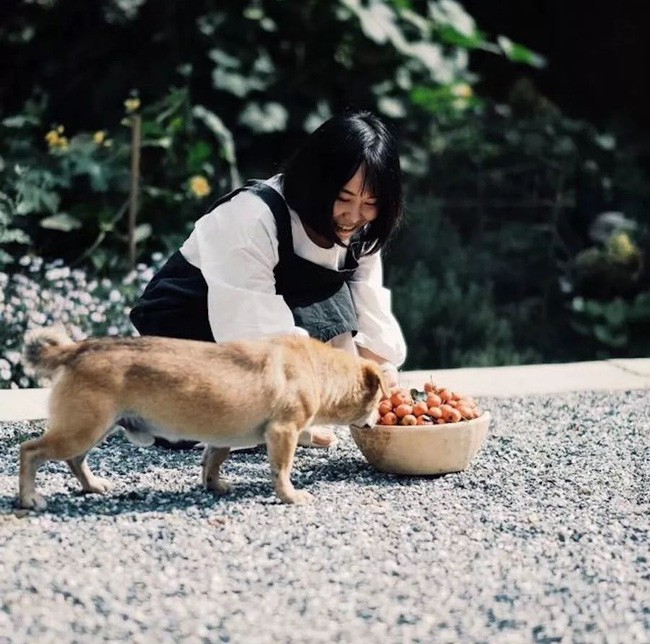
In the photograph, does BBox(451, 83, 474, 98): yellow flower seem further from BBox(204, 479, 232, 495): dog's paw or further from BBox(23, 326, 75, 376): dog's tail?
BBox(23, 326, 75, 376): dog's tail

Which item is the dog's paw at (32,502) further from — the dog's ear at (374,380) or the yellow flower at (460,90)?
the yellow flower at (460,90)

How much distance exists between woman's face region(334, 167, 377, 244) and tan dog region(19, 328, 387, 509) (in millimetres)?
480

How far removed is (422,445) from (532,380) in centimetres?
193

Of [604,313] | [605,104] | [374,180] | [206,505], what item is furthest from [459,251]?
[206,505]

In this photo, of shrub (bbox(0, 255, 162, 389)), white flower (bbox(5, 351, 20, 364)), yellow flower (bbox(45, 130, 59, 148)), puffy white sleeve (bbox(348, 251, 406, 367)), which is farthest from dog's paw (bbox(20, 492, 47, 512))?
yellow flower (bbox(45, 130, 59, 148))

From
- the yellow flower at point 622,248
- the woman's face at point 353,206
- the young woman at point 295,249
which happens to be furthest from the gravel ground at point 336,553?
the yellow flower at point 622,248

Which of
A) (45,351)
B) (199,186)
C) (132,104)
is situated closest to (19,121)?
(132,104)

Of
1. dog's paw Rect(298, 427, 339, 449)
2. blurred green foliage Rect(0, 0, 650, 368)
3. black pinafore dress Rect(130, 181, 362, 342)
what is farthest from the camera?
blurred green foliage Rect(0, 0, 650, 368)

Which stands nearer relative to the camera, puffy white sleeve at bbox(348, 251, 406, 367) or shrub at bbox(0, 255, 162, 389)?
puffy white sleeve at bbox(348, 251, 406, 367)

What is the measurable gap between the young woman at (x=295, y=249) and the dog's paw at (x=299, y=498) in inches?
22.9

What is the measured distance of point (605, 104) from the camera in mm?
9570

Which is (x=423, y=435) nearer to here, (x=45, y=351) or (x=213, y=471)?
(x=213, y=471)

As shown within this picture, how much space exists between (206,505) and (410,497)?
2.16ft

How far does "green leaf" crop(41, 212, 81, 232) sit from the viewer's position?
664cm
